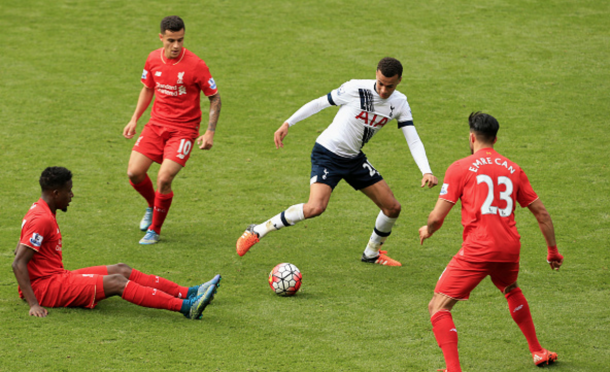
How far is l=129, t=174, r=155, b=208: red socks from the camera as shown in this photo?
7.86 m

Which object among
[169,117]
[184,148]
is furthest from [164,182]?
[169,117]

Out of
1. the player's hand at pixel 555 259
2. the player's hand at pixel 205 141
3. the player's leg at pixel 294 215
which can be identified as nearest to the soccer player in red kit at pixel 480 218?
the player's hand at pixel 555 259

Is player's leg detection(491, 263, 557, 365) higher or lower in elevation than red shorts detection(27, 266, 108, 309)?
lower

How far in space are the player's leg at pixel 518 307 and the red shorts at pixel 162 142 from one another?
4.02 meters

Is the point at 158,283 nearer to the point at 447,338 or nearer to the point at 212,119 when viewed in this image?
the point at 212,119

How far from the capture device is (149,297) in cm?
561

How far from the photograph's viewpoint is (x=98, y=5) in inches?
655

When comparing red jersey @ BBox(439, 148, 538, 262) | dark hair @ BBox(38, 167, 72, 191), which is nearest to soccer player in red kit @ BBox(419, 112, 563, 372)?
red jersey @ BBox(439, 148, 538, 262)

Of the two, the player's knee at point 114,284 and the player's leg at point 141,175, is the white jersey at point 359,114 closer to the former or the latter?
the player's leg at point 141,175

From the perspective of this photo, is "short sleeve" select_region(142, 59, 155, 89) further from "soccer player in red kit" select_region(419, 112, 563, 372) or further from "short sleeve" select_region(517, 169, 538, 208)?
"short sleeve" select_region(517, 169, 538, 208)

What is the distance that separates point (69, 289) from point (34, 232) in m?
0.59

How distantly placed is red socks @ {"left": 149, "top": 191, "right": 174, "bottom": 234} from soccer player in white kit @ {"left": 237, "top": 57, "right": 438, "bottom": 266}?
46.1 inches

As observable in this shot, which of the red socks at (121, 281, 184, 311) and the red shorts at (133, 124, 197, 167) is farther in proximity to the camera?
the red shorts at (133, 124, 197, 167)

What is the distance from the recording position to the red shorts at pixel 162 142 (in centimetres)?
764
